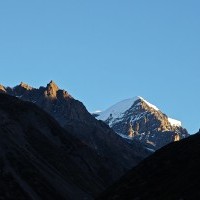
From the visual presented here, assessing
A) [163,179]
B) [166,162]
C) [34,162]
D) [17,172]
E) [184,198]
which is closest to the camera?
[184,198]

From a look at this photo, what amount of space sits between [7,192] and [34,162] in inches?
1229

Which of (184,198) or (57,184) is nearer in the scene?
(184,198)

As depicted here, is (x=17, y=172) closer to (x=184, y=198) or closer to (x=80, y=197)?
(x=80, y=197)

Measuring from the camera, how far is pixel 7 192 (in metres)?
166

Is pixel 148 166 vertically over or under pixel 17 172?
under

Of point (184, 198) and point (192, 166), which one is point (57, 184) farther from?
point (184, 198)

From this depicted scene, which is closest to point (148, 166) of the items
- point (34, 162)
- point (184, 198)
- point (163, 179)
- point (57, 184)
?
point (163, 179)

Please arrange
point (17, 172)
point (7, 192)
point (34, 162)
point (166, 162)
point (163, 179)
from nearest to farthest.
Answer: point (163, 179) < point (166, 162) < point (7, 192) < point (17, 172) < point (34, 162)

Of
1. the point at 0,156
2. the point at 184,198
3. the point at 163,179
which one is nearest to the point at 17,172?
the point at 0,156

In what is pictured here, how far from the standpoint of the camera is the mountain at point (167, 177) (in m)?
80.0


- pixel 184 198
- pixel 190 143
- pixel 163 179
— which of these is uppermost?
pixel 190 143

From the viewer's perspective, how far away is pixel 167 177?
91.6 m

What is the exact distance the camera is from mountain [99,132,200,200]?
262 ft

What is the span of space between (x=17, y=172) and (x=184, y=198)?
115 meters
